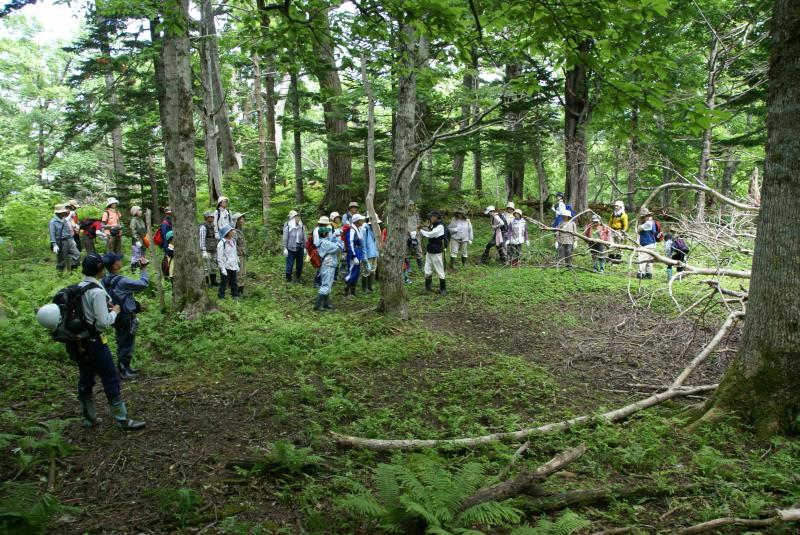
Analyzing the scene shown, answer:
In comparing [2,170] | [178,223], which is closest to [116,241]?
[178,223]

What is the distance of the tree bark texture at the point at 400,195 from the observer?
9.59m

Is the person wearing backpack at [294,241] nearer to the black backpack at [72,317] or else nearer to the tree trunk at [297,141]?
the tree trunk at [297,141]

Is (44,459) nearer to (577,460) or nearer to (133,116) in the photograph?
(577,460)

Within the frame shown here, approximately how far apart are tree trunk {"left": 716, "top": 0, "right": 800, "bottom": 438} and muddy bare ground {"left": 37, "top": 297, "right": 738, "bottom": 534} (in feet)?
7.16

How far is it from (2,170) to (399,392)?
21153 millimetres

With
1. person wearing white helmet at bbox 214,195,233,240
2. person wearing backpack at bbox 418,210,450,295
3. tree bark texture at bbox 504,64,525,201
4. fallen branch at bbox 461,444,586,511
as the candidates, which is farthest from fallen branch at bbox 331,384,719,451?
tree bark texture at bbox 504,64,525,201

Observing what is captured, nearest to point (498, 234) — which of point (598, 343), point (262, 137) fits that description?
point (598, 343)

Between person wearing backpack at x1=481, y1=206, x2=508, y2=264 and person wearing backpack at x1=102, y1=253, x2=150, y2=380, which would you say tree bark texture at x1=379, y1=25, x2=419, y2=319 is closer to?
person wearing backpack at x1=102, y1=253, x2=150, y2=380

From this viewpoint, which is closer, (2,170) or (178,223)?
(178,223)

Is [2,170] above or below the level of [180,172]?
above

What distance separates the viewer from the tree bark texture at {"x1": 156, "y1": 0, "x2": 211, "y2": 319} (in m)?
8.44

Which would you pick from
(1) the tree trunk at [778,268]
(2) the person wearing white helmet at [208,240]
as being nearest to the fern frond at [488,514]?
(1) the tree trunk at [778,268]

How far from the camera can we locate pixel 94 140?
1778 centimetres

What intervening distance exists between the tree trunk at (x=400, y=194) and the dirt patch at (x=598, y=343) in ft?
4.01
